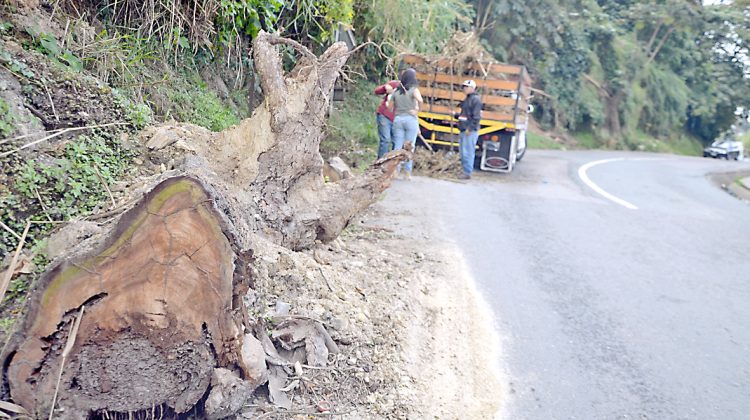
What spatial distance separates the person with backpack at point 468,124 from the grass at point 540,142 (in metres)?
13.1

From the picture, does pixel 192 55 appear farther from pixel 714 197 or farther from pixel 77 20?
pixel 714 197

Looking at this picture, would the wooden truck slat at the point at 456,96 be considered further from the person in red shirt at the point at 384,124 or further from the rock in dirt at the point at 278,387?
the rock in dirt at the point at 278,387

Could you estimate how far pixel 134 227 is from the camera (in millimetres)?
2836

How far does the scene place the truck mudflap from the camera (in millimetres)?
13141

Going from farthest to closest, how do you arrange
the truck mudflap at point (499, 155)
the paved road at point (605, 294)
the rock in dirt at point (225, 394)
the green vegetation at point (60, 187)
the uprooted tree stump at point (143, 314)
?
the truck mudflap at point (499, 155)
the paved road at point (605, 294)
the green vegetation at point (60, 187)
the rock in dirt at point (225, 394)
the uprooted tree stump at point (143, 314)

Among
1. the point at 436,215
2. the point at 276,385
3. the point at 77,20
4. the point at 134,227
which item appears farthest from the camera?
the point at 436,215

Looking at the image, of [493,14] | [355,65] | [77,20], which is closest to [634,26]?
[493,14]

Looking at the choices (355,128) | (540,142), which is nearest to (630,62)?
(540,142)

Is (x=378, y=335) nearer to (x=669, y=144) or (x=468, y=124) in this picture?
(x=468, y=124)

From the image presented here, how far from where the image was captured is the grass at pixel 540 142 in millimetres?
25011

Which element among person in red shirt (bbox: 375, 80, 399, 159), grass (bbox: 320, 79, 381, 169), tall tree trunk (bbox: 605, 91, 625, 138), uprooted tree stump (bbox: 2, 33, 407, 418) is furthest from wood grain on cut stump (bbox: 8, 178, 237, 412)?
tall tree trunk (bbox: 605, 91, 625, 138)

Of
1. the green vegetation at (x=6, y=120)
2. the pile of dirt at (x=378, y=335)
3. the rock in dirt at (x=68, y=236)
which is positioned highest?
the green vegetation at (x=6, y=120)

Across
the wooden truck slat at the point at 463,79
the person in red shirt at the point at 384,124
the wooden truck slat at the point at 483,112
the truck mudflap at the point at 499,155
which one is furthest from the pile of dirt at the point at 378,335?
the truck mudflap at the point at 499,155

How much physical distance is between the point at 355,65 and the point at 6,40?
8642 mm
